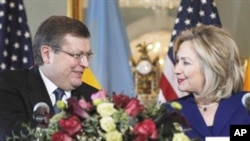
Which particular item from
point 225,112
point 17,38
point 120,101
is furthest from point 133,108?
point 17,38

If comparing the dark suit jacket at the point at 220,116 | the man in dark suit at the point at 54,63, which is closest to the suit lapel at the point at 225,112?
the dark suit jacket at the point at 220,116

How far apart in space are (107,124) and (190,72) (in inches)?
42.8

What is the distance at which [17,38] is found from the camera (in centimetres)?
447

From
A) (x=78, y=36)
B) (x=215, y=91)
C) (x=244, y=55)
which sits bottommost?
(x=244, y=55)

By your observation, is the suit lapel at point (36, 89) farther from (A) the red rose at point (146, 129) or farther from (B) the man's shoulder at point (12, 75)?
(A) the red rose at point (146, 129)

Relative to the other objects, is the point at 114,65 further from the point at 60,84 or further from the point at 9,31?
the point at 60,84

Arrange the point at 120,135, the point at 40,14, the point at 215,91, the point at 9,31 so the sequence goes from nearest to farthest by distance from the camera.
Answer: the point at 120,135 → the point at 215,91 → the point at 9,31 → the point at 40,14

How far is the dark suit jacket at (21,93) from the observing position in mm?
2455

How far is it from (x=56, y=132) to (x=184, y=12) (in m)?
3.32

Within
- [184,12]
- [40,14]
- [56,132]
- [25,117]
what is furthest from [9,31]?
[56,132]

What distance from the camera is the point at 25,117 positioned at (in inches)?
94.5

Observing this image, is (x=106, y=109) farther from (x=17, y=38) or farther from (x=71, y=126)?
(x=17, y=38)

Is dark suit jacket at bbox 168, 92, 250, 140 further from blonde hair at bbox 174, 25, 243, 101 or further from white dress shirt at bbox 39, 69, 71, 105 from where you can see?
white dress shirt at bbox 39, 69, 71, 105

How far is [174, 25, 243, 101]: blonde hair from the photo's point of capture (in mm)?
2539
